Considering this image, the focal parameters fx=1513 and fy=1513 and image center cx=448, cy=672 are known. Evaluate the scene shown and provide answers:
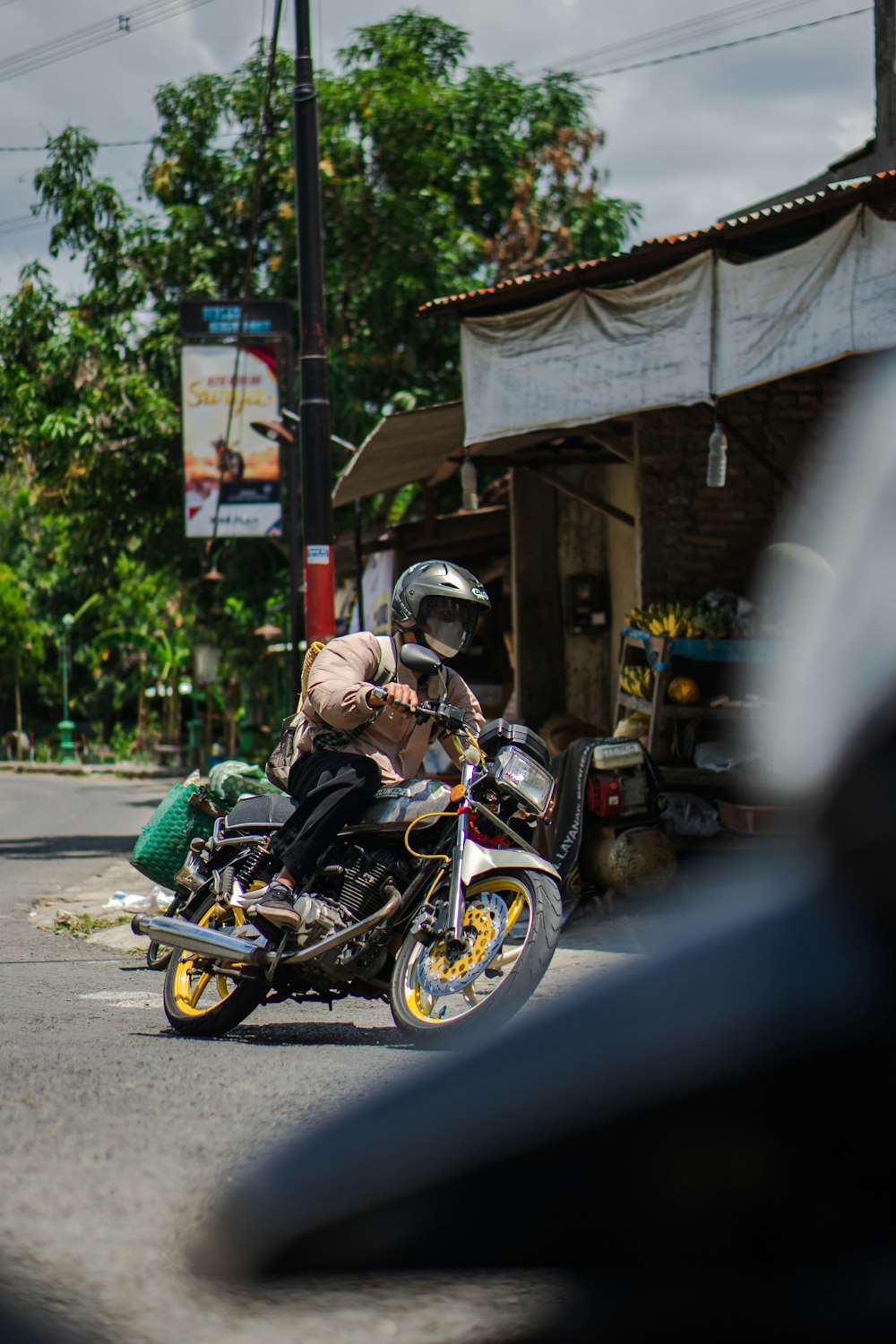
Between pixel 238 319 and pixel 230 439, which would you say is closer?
pixel 238 319

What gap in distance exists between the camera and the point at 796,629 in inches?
32.9

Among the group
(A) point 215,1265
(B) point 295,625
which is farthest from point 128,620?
(A) point 215,1265

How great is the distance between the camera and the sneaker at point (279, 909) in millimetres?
5195

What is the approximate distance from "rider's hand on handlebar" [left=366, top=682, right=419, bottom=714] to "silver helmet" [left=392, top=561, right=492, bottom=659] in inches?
13.8

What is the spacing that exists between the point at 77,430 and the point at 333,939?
16957mm

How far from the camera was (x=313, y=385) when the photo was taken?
11086 mm

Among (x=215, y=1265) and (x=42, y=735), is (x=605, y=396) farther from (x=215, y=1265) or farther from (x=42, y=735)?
Answer: (x=42, y=735)

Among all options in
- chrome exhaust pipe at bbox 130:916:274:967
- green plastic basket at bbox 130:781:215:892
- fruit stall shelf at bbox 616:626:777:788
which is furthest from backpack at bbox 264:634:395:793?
fruit stall shelf at bbox 616:626:777:788

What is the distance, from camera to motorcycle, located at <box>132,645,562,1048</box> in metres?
4.90

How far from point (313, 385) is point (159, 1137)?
329 inches

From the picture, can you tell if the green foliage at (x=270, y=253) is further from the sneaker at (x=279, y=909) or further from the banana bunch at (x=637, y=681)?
the sneaker at (x=279, y=909)

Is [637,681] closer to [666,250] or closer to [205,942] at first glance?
[666,250]

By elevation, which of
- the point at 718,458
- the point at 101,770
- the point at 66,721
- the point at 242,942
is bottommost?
the point at 101,770

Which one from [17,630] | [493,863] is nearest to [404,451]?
[493,863]
